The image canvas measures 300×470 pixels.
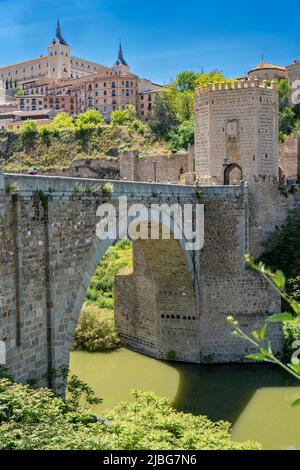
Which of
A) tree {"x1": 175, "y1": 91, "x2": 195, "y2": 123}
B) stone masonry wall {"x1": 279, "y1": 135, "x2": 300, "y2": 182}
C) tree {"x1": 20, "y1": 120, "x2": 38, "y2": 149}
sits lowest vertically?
stone masonry wall {"x1": 279, "y1": 135, "x2": 300, "y2": 182}

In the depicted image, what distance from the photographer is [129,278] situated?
829 inches

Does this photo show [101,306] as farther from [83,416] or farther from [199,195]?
[83,416]

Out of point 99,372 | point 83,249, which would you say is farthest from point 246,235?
point 83,249

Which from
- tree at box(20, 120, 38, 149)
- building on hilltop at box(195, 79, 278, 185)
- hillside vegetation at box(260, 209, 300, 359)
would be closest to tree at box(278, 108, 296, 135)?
building on hilltop at box(195, 79, 278, 185)

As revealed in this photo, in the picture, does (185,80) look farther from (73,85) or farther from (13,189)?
(13,189)

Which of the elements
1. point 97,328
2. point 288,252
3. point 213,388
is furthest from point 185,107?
point 213,388

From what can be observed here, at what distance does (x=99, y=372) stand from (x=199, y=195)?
6608 mm

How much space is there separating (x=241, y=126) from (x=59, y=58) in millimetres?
88908

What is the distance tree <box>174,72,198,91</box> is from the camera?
5556 centimetres

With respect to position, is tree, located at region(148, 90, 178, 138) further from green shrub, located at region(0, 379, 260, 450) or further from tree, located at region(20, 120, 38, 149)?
green shrub, located at region(0, 379, 260, 450)

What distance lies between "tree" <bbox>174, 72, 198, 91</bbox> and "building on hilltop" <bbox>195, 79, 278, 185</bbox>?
113ft

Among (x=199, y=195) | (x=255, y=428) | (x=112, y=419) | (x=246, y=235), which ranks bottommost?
(x=255, y=428)

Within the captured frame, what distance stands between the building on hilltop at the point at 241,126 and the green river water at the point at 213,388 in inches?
298

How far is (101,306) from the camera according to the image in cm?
2398
